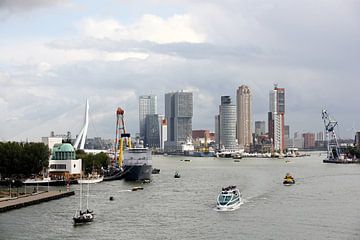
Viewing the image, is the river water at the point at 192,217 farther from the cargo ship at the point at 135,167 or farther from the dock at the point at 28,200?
the cargo ship at the point at 135,167

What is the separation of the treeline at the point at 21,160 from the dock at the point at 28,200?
51.7ft

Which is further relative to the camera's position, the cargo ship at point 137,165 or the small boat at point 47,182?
the cargo ship at point 137,165

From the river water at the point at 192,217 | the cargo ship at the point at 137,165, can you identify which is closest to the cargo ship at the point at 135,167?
the cargo ship at the point at 137,165

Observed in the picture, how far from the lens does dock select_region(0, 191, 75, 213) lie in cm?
5347

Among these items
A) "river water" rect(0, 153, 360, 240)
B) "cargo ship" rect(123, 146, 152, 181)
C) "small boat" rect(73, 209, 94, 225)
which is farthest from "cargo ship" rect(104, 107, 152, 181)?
"small boat" rect(73, 209, 94, 225)

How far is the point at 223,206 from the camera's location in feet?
180

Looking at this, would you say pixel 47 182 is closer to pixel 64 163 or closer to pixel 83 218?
pixel 64 163

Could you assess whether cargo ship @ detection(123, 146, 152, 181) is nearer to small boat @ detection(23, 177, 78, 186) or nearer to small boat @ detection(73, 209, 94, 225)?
small boat @ detection(23, 177, 78, 186)

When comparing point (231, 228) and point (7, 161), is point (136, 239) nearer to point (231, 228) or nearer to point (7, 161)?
point (231, 228)

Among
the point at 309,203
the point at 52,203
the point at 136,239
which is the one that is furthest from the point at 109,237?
the point at 309,203

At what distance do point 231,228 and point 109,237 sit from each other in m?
8.96

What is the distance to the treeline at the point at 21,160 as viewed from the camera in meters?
82.0

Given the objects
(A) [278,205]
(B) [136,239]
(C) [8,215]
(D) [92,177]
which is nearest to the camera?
(B) [136,239]

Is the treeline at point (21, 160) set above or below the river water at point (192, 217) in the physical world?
above
